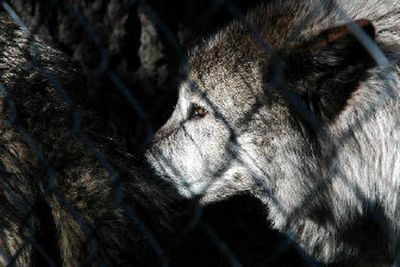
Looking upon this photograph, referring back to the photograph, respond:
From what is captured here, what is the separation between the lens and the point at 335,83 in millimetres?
3012

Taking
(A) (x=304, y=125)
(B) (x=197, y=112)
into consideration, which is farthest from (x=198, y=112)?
(A) (x=304, y=125)

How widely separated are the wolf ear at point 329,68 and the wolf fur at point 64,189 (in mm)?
786

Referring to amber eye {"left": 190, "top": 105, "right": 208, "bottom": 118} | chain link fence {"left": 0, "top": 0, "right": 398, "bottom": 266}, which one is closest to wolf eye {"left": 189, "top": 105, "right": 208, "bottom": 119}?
amber eye {"left": 190, "top": 105, "right": 208, "bottom": 118}

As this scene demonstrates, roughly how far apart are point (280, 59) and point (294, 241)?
1.02 m

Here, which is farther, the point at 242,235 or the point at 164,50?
the point at 164,50

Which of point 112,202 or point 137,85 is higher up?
point 137,85

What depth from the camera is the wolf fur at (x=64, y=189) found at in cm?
306

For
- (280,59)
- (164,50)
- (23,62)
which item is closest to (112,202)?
(280,59)

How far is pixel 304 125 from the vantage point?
319 cm

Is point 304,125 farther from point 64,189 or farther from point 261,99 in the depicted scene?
point 64,189

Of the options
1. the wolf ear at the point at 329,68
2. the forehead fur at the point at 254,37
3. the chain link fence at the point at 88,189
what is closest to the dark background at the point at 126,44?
the chain link fence at the point at 88,189

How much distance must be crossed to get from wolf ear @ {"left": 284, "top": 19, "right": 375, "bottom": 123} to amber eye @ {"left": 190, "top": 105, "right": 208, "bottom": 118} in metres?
0.66

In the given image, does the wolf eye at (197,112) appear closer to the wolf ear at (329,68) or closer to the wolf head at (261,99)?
the wolf head at (261,99)

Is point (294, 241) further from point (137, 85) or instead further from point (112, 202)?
point (137, 85)
